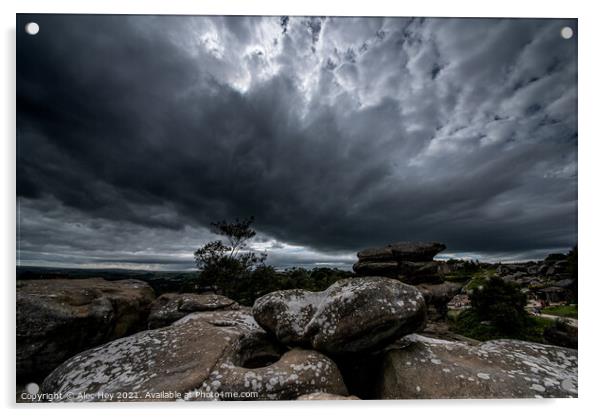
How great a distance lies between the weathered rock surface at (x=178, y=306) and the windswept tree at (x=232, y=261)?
1.11m

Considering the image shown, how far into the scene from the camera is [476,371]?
3.86 metres

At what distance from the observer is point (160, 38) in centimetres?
486

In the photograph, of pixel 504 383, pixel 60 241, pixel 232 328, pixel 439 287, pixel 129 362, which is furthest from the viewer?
pixel 439 287

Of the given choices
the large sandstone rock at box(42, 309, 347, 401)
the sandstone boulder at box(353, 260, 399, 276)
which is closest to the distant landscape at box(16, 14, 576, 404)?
the large sandstone rock at box(42, 309, 347, 401)

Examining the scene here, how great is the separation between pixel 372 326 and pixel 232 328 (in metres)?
3.40

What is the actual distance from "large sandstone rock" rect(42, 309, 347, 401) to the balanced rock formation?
5396 mm

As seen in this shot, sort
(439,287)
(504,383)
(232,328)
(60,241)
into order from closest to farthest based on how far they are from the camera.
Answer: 1. (504,383)
2. (60,241)
3. (232,328)
4. (439,287)

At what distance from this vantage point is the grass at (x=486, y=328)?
19.0 ft

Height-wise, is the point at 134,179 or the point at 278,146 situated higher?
the point at 278,146

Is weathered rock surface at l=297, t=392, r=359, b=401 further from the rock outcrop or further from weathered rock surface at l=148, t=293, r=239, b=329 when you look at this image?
the rock outcrop

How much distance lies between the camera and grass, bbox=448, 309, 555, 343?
578 centimetres

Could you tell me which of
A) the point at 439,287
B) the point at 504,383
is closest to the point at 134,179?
the point at 504,383

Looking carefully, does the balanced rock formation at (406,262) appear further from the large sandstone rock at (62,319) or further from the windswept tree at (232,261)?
the large sandstone rock at (62,319)

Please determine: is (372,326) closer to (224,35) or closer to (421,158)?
(421,158)
